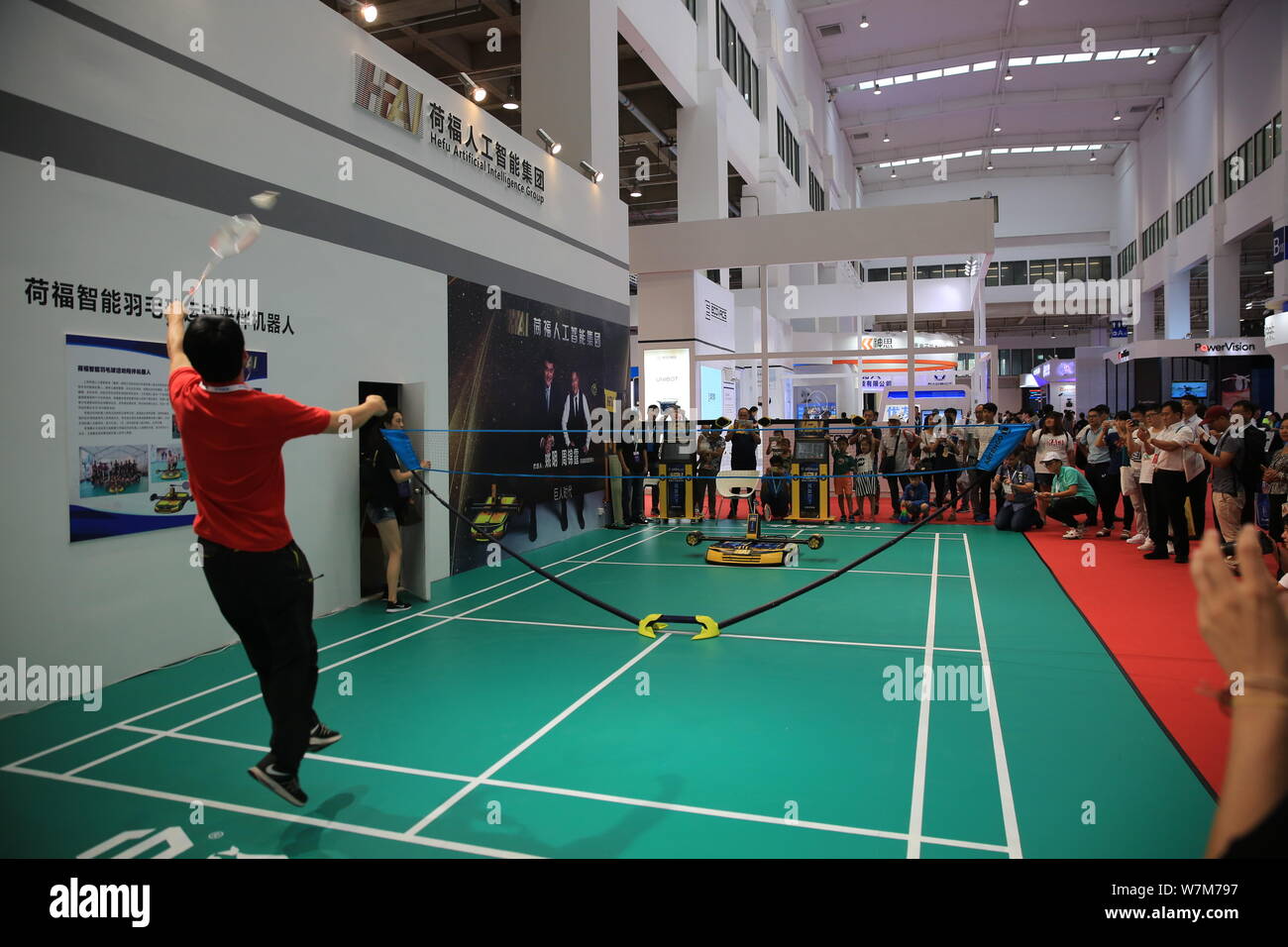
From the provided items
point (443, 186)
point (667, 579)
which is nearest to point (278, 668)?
point (667, 579)

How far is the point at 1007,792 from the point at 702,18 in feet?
57.2

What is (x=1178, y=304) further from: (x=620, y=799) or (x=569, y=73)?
(x=620, y=799)

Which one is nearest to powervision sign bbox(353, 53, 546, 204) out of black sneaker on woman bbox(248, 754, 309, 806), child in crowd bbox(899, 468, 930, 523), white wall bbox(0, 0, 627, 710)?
white wall bbox(0, 0, 627, 710)

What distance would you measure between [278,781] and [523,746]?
1264 mm

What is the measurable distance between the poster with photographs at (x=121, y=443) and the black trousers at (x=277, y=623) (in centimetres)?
209

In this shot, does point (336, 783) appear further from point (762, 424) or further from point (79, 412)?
point (762, 424)

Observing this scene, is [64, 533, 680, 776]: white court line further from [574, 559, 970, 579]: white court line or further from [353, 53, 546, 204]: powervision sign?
[353, 53, 546, 204]: powervision sign

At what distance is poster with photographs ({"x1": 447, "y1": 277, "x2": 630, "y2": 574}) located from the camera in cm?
886

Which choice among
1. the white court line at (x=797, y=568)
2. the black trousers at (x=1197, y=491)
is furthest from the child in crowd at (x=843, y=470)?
the black trousers at (x=1197, y=491)

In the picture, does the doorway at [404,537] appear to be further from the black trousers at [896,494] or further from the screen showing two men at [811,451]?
the black trousers at [896,494]

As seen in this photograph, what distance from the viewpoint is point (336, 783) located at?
3.70 metres

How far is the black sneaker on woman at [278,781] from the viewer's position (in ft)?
10.4

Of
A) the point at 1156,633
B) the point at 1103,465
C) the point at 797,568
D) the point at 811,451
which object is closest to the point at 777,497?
the point at 811,451
